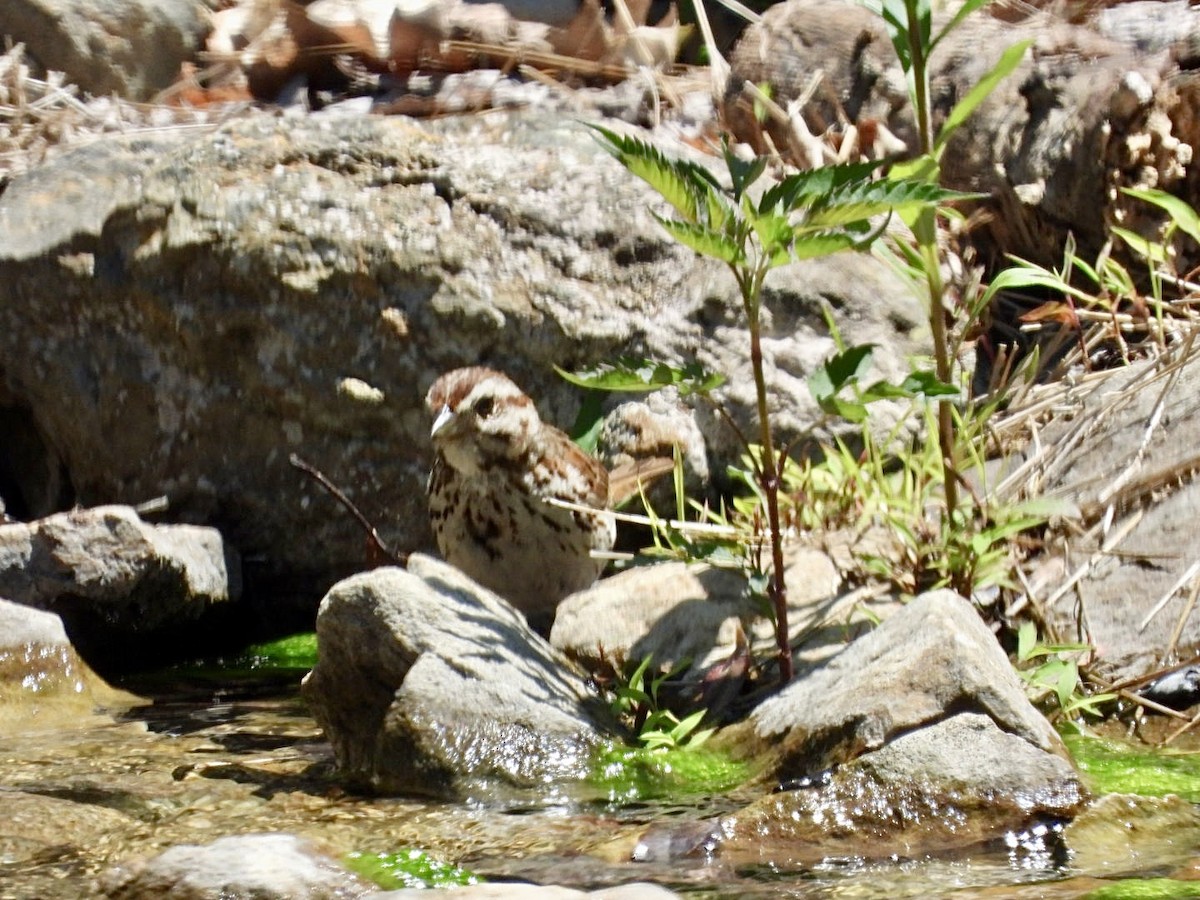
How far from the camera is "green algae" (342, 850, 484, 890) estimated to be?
302 centimetres

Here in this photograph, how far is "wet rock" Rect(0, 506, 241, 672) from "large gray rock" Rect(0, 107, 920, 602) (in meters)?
0.46

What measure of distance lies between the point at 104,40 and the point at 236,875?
6942 millimetres

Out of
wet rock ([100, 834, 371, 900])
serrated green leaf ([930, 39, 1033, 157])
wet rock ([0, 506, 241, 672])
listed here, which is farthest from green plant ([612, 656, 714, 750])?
wet rock ([0, 506, 241, 672])

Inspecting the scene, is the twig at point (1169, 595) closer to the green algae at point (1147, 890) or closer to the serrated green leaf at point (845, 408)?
the serrated green leaf at point (845, 408)

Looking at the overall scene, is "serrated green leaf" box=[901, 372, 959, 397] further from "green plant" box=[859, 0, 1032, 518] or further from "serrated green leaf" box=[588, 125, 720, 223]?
"serrated green leaf" box=[588, 125, 720, 223]

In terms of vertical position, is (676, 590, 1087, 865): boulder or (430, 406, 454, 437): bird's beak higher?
(430, 406, 454, 437): bird's beak

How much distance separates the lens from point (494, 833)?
3375 millimetres

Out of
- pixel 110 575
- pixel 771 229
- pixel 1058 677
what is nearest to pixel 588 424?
pixel 771 229

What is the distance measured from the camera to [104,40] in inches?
342

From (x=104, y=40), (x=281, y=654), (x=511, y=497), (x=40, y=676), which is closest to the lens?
(x=40, y=676)

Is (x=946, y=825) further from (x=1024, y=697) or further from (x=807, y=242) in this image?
(x=807, y=242)

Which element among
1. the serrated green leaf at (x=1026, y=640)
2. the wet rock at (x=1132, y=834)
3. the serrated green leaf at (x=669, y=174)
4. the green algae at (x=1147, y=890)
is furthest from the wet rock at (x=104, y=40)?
the green algae at (x=1147, y=890)

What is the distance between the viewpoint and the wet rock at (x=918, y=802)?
3.15 meters

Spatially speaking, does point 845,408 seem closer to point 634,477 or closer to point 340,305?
point 634,477
